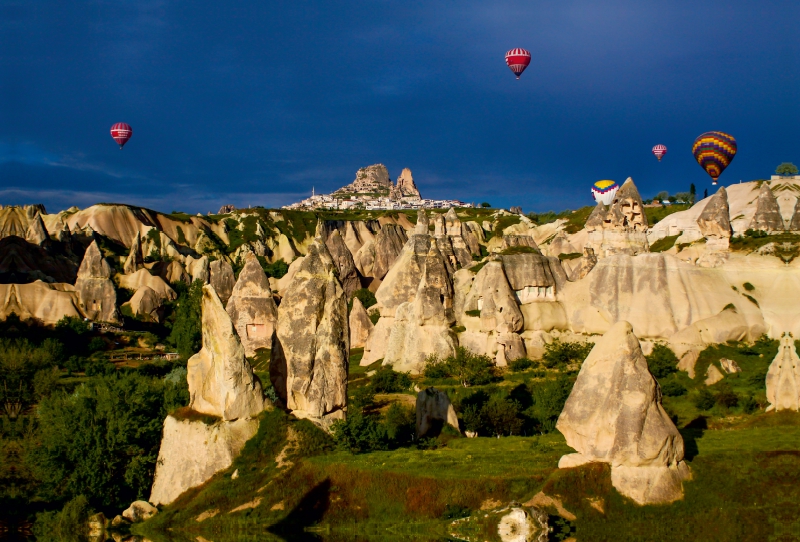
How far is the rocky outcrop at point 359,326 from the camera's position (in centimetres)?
4909

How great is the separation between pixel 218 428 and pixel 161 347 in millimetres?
38033

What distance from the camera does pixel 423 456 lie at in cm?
2188

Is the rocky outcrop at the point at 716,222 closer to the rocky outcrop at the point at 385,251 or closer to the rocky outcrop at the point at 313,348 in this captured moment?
the rocky outcrop at the point at 313,348

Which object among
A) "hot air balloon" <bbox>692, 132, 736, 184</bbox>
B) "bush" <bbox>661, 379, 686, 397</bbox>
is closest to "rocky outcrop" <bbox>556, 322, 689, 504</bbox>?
"bush" <bbox>661, 379, 686, 397</bbox>

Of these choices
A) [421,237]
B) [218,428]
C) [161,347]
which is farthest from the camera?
[161,347]

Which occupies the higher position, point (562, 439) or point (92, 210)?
point (92, 210)

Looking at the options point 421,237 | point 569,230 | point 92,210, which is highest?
point 92,210

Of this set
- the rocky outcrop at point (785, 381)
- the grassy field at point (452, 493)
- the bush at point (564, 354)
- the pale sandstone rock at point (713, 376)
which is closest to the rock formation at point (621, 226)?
the bush at point (564, 354)

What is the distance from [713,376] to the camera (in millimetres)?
34875

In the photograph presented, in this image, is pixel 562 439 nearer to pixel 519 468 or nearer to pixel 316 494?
pixel 519 468

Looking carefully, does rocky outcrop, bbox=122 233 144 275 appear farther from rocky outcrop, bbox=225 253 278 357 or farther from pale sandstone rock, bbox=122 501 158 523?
pale sandstone rock, bbox=122 501 158 523

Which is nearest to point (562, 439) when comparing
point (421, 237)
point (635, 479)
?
A: point (635, 479)

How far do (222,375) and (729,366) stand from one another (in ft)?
74.0

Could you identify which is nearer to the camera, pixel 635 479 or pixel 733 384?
pixel 635 479
